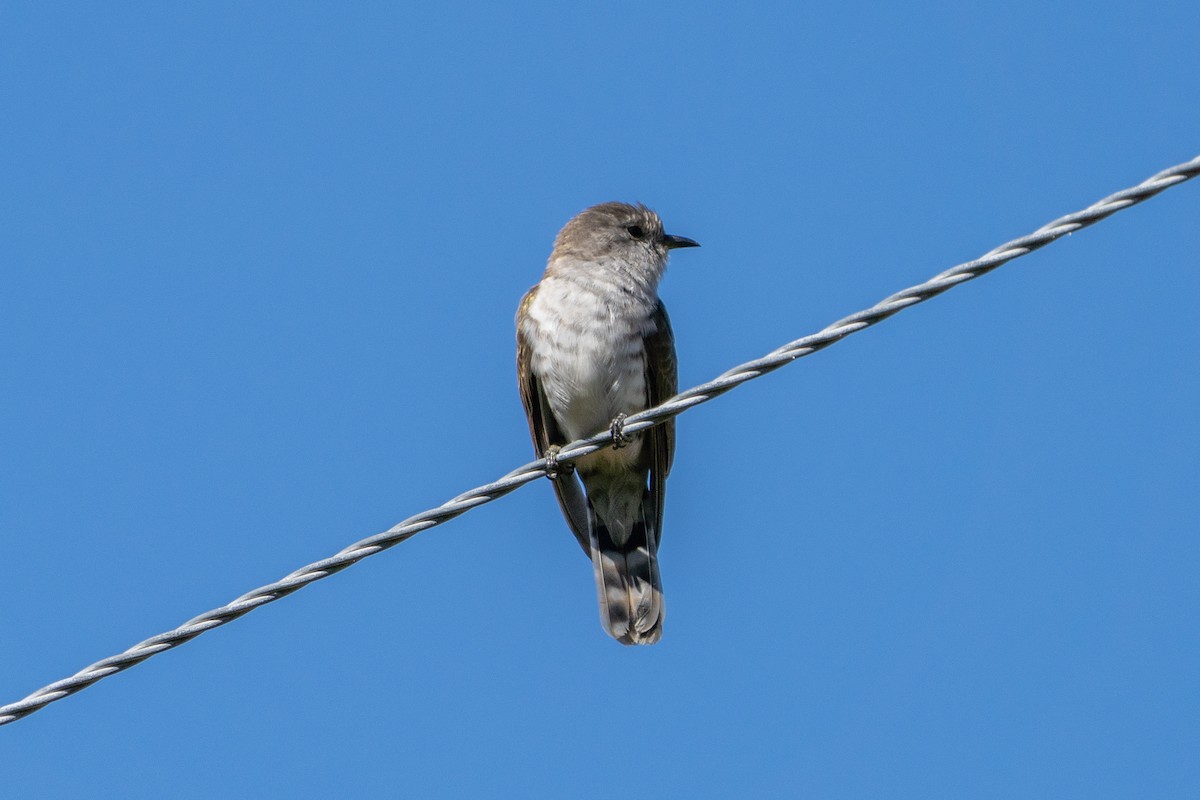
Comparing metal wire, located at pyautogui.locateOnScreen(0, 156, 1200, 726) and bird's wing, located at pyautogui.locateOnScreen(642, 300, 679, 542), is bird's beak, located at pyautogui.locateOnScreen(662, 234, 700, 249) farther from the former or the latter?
metal wire, located at pyautogui.locateOnScreen(0, 156, 1200, 726)

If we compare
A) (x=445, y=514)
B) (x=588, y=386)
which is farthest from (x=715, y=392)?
(x=588, y=386)

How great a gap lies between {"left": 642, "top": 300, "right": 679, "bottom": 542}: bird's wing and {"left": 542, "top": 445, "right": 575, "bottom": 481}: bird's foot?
1.77 feet

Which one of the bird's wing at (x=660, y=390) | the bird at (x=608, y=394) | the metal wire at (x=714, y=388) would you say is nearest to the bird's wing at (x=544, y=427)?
the bird at (x=608, y=394)

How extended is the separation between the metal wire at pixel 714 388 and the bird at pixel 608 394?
2.82m

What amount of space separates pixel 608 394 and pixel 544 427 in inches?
23.2

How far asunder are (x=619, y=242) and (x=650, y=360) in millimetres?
978

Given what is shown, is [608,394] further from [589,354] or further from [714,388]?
[714,388]

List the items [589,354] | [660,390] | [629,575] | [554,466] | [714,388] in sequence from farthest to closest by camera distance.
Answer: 1. [629,575]
2. [660,390]
3. [589,354]
4. [554,466]
5. [714,388]

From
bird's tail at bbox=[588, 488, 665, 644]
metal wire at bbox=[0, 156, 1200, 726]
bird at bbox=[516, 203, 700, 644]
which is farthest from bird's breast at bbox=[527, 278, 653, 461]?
metal wire at bbox=[0, 156, 1200, 726]

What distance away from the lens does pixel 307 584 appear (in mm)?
4402

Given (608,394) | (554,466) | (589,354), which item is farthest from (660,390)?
(554,466)

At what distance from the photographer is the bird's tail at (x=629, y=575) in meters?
7.73

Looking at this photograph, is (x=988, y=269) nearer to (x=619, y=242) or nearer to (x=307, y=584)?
(x=307, y=584)

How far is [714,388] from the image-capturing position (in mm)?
4746
